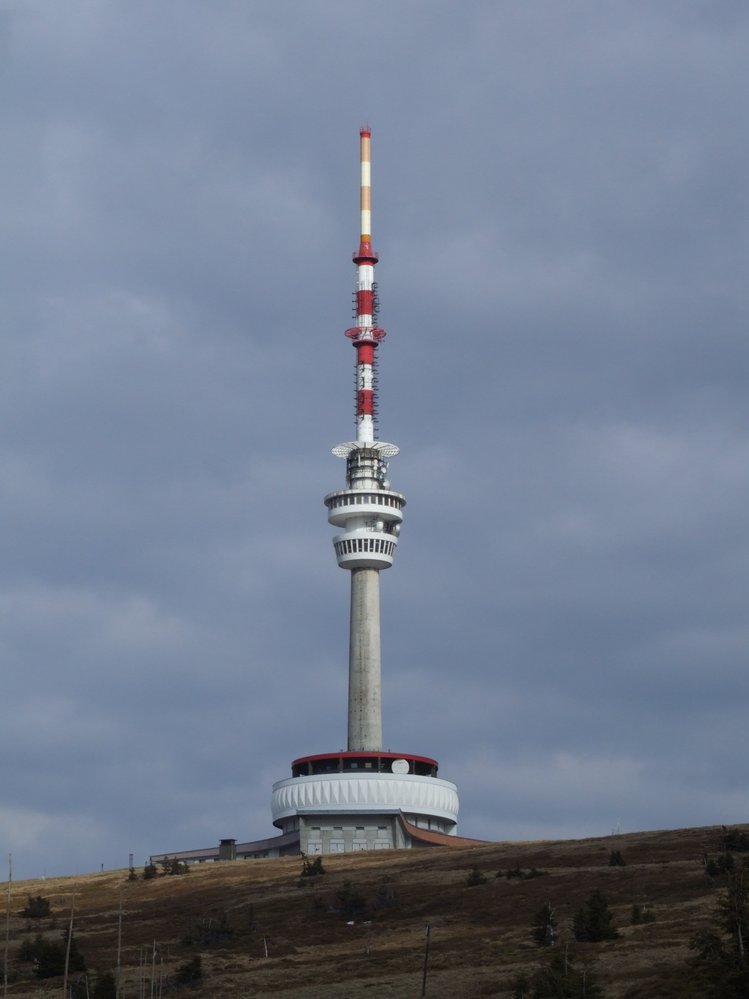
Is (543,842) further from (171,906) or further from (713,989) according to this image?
(713,989)

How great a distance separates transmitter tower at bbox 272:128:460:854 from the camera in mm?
165000

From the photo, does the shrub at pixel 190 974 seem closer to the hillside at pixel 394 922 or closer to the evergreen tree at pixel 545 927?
the hillside at pixel 394 922

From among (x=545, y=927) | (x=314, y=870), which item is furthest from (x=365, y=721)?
(x=545, y=927)

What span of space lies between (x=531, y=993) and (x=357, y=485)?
370 ft

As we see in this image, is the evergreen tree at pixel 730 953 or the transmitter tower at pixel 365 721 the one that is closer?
the evergreen tree at pixel 730 953

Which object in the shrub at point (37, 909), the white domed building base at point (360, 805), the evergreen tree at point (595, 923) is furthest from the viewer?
the white domed building base at point (360, 805)

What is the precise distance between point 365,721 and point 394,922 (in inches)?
2813

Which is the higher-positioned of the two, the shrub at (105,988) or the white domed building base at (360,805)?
the white domed building base at (360,805)

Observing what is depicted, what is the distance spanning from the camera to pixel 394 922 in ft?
334

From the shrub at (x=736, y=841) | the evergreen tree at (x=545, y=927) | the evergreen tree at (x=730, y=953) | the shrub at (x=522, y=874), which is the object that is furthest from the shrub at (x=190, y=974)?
the shrub at (x=736, y=841)

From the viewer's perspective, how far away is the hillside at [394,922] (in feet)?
272

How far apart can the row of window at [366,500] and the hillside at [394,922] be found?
52.6 m

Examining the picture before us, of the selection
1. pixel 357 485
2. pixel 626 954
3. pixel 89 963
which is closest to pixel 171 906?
pixel 89 963

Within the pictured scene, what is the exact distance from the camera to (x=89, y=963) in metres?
95.7
